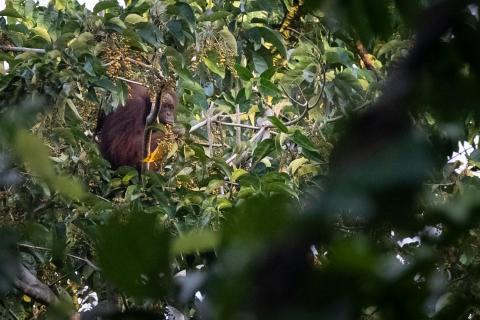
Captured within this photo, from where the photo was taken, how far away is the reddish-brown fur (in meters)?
4.32

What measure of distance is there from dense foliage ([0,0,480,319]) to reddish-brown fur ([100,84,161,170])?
1.22 m

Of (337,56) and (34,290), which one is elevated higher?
(337,56)

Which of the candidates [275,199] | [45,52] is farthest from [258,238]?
[45,52]

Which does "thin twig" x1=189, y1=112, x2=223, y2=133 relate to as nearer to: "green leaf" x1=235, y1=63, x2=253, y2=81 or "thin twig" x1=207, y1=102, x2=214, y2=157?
"thin twig" x1=207, y1=102, x2=214, y2=157

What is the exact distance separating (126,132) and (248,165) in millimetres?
1736

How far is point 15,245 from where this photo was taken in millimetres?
598

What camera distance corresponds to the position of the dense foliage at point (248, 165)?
0.34 m

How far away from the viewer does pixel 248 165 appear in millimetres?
2785

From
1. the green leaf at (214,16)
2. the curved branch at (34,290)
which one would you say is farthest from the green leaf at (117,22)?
the curved branch at (34,290)

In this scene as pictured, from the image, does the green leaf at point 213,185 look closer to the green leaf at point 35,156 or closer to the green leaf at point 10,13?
the green leaf at point 10,13

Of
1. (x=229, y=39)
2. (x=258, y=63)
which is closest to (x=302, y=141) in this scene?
(x=229, y=39)

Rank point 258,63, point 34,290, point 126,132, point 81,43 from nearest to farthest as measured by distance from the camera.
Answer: point 34,290 → point 81,43 → point 258,63 → point 126,132

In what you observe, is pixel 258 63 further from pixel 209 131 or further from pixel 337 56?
pixel 337 56

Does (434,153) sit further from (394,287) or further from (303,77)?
(303,77)
